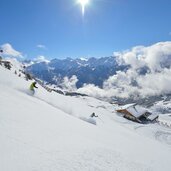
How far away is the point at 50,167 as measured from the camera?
356 inches

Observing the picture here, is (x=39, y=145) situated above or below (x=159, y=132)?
below

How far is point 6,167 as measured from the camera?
25.7 ft

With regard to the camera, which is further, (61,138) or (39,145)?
(61,138)

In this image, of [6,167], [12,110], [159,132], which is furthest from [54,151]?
[159,132]

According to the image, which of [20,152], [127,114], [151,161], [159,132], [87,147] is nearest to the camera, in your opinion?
[20,152]

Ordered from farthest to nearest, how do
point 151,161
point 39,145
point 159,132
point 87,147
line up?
point 159,132, point 151,161, point 87,147, point 39,145

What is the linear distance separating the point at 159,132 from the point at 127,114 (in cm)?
3163

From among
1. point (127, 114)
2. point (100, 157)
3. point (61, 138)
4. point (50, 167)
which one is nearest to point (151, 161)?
point (100, 157)

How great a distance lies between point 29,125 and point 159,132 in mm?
44690

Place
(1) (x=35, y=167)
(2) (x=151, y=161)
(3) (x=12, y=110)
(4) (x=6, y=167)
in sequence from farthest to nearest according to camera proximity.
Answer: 1. (2) (x=151, y=161)
2. (3) (x=12, y=110)
3. (1) (x=35, y=167)
4. (4) (x=6, y=167)

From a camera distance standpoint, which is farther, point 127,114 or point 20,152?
point 127,114

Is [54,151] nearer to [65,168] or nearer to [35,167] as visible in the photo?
[65,168]

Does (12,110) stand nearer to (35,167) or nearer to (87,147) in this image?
(87,147)

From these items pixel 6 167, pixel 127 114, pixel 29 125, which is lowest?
pixel 6 167
